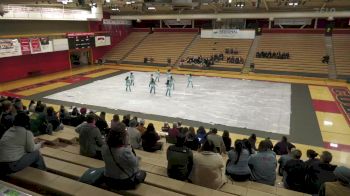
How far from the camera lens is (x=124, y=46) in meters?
33.0

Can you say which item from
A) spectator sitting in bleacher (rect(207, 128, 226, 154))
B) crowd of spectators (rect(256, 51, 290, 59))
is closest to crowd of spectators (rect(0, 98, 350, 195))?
spectator sitting in bleacher (rect(207, 128, 226, 154))

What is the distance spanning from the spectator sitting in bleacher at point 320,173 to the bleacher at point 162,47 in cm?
2459

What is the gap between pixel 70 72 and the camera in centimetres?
2523

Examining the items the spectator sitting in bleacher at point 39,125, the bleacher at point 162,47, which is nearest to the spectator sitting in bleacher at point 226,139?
the spectator sitting in bleacher at point 39,125

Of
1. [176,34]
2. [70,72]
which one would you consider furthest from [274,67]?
[70,72]

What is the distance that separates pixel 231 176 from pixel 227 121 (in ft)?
24.9

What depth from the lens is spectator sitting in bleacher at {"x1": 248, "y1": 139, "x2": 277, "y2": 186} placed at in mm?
5266

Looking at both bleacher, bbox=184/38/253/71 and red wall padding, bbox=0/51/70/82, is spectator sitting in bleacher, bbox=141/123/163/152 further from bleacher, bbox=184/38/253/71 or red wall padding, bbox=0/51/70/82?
bleacher, bbox=184/38/253/71

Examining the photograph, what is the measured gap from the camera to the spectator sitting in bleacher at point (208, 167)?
14.7 feet

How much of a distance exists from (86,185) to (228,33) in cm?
2810

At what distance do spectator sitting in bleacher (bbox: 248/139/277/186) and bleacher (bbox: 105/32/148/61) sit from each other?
2749cm

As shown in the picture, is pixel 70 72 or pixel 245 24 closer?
pixel 70 72

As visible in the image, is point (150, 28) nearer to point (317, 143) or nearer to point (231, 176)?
point (317, 143)

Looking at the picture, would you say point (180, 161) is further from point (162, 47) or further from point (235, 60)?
point (162, 47)
